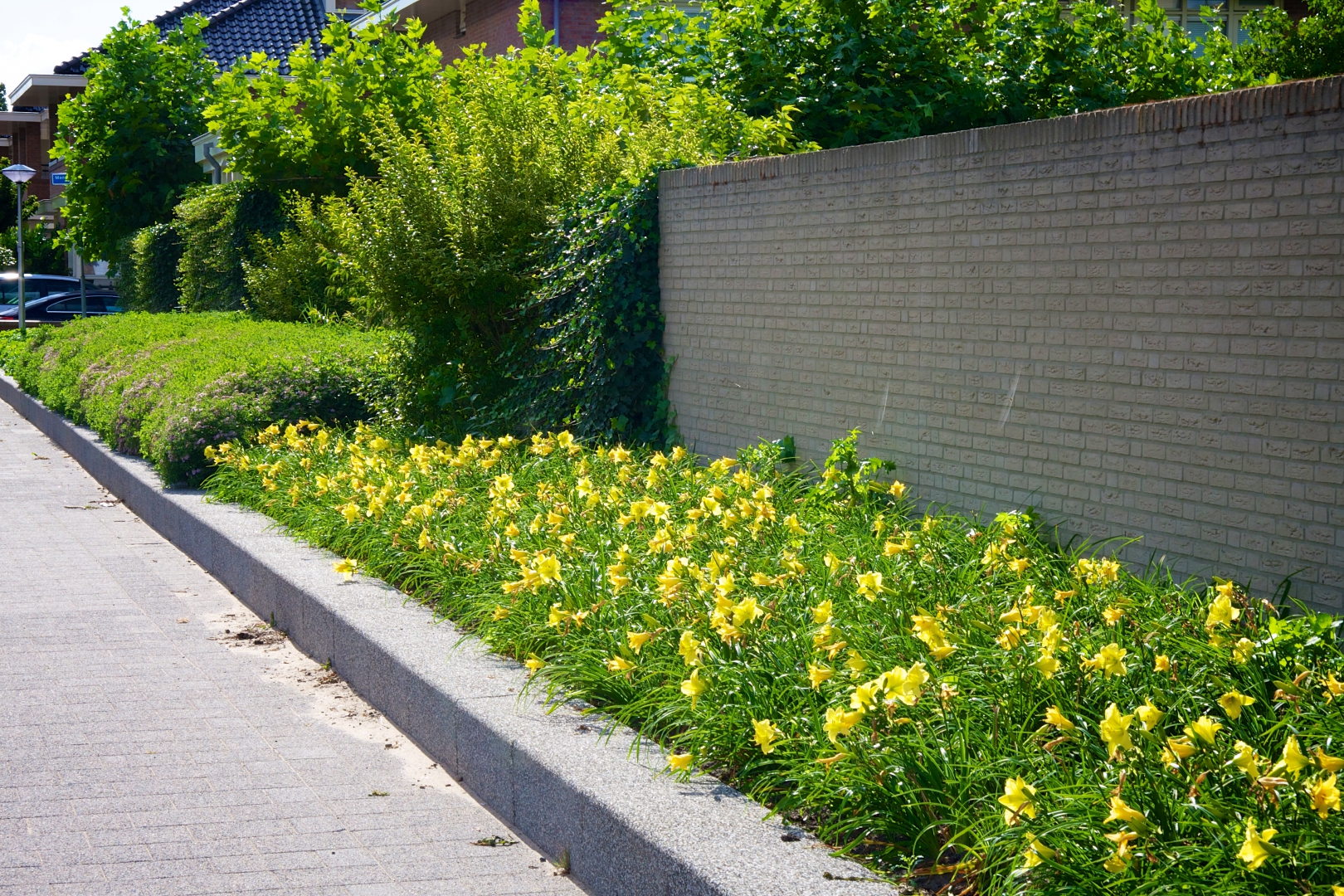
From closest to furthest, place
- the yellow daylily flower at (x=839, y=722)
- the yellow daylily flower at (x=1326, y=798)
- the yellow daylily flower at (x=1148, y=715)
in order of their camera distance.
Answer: the yellow daylily flower at (x=1326, y=798) → the yellow daylily flower at (x=1148, y=715) → the yellow daylily flower at (x=839, y=722)

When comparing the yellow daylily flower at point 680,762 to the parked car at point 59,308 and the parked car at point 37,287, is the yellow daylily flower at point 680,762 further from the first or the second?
the parked car at point 37,287

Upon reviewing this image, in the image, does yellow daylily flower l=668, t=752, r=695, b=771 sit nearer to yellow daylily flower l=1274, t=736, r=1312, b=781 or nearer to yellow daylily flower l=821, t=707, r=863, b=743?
yellow daylily flower l=821, t=707, r=863, b=743

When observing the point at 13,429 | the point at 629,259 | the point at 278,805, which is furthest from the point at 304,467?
the point at 13,429

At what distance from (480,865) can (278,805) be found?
916 mm

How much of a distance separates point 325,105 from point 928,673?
14411 mm

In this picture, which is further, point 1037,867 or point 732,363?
point 732,363

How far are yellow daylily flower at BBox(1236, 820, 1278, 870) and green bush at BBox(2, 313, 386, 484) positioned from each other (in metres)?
8.80

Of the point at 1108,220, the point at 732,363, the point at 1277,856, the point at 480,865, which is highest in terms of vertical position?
the point at 1108,220

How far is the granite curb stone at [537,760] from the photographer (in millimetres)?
3305

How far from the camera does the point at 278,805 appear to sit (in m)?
4.61

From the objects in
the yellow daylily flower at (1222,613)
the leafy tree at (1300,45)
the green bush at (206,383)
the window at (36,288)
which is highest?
the leafy tree at (1300,45)

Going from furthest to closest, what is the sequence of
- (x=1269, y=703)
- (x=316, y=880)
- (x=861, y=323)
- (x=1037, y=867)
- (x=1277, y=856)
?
(x=861, y=323) < (x=316, y=880) < (x=1269, y=703) < (x=1037, y=867) < (x=1277, y=856)

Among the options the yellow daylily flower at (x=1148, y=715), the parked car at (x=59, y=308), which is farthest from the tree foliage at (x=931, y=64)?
the parked car at (x=59, y=308)

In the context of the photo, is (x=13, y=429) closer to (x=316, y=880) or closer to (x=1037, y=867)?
(x=316, y=880)
